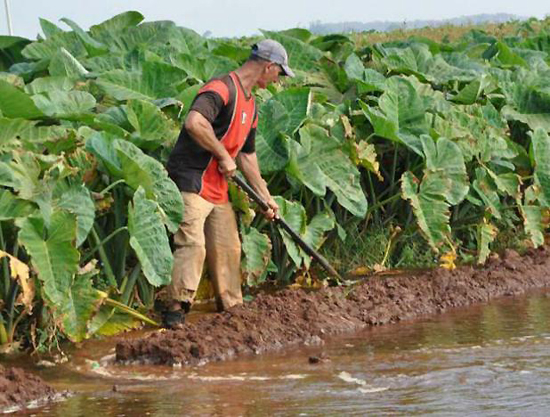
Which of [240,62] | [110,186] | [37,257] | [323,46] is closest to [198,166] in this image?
[110,186]

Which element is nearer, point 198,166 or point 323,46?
point 198,166

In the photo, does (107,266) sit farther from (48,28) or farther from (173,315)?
(48,28)

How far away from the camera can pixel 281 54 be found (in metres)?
7.42

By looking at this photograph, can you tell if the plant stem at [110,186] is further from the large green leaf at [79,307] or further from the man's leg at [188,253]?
the large green leaf at [79,307]

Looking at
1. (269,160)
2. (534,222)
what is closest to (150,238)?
(269,160)

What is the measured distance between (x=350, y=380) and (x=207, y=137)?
5.56 ft

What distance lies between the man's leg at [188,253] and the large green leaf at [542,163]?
3.48 m

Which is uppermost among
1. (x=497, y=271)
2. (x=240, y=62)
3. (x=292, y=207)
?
(x=240, y=62)

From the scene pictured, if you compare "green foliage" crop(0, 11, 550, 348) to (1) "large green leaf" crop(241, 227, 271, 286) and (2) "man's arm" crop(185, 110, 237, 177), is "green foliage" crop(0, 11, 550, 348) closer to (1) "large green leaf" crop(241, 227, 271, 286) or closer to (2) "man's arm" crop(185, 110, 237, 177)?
(1) "large green leaf" crop(241, 227, 271, 286)

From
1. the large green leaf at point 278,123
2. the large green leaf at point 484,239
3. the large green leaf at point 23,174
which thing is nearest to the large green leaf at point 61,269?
the large green leaf at point 23,174

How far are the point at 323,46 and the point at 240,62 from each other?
1.78 meters

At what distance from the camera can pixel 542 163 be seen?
10.1 m

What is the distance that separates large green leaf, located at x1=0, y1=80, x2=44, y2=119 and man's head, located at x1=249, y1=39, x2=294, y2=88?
1279 mm

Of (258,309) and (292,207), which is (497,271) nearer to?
(292,207)
